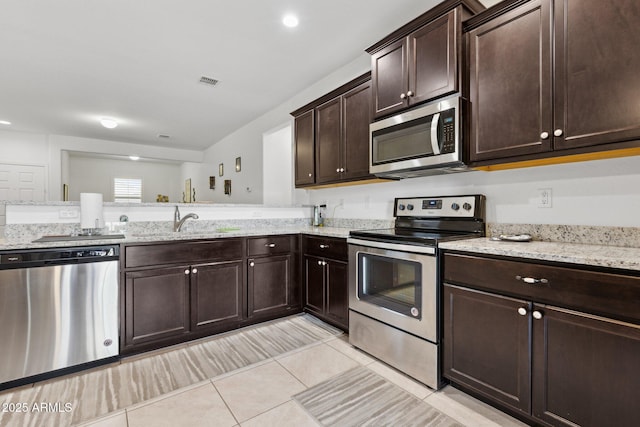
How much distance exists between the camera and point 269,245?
9.62 ft

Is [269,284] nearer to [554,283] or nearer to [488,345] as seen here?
[488,345]

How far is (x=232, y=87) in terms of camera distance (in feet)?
12.7

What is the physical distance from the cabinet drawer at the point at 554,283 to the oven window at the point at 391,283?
236 millimetres

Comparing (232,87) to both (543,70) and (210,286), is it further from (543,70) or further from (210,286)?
(543,70)

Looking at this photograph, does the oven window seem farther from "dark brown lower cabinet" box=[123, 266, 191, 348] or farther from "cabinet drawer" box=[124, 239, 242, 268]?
"dark brown lower cabinet" box=[123, 266, 191, 348]

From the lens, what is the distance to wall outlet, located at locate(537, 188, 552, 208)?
185 centimetres

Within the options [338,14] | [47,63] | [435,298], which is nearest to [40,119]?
[47,63]

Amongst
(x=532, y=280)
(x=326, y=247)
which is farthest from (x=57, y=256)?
(x=532, y=280)

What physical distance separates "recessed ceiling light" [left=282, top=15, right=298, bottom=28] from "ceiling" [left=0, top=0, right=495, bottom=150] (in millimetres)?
48

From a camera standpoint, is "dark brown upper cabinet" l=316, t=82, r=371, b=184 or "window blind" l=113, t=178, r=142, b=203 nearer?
"dark brown upper cabinet" l=316, t=82, r=371, b=184

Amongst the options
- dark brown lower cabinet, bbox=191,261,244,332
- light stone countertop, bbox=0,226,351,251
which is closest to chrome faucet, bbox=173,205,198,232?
light stone countertop, bbox=0,226,351,251

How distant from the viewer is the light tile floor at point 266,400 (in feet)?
5.25

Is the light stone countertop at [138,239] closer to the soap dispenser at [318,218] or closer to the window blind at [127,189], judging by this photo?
the soap dispenser at [318,218]

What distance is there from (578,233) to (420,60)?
1.45m
